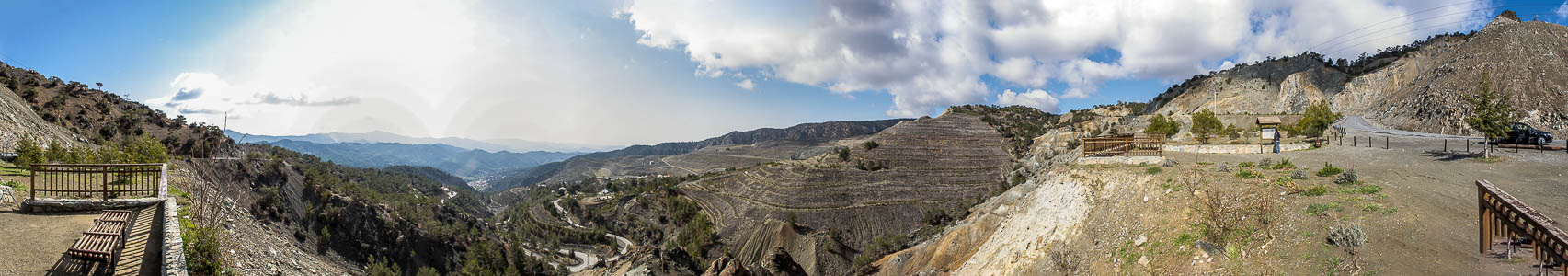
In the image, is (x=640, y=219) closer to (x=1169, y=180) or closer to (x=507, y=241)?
(x=507, y=241)

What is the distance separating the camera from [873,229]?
139ft

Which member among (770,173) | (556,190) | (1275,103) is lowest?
(556,190)

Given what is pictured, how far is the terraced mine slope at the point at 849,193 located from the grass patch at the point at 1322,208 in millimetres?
26572

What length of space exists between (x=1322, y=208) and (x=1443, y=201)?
2.06 metres

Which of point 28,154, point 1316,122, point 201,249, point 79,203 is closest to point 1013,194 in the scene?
point 1316,122

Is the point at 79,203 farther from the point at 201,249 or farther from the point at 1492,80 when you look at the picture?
the point at 1492,80

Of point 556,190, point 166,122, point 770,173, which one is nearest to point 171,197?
point 166,122

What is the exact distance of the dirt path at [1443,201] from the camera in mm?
6691

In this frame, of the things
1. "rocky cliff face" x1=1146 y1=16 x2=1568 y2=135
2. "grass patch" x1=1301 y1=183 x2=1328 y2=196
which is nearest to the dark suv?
"rocky cliff face" x1=1146 y1=16 x2=1568 y2=135

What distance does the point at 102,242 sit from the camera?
7969mm

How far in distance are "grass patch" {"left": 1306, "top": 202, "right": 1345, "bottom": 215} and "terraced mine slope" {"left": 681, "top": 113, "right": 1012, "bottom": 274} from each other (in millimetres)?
26572

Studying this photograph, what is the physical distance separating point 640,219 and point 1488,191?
6756 centimetres

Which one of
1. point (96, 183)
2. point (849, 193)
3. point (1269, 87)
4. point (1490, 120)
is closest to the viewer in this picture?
point (96, 183)

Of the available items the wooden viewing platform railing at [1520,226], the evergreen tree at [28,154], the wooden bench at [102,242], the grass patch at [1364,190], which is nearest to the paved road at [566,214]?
the evergreen tree at [28,154]
